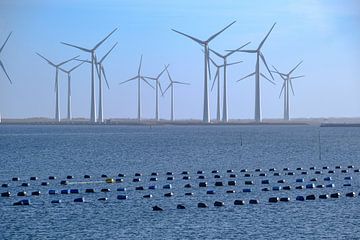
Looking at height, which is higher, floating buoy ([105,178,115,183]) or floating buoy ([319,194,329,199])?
floating buoy ([105,178,115,183])

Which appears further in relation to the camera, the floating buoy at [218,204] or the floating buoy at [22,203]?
the floating buoy at [22,203]

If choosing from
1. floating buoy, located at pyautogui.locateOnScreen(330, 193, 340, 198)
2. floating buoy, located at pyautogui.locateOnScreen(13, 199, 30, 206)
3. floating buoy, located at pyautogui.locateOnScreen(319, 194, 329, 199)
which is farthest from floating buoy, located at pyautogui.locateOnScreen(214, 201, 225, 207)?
floating buoy, located at pyautogui.locateOnScreen(13, 199, 30, 206)

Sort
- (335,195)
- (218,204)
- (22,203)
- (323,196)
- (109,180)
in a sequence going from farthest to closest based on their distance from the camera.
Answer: (109,180)
(335,195)
(323,196)
(22,203)
(218,204)

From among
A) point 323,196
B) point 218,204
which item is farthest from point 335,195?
point 218,204

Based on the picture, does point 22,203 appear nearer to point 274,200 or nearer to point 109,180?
point 274,200

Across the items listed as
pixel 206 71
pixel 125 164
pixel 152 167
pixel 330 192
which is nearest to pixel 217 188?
pixel 330 192

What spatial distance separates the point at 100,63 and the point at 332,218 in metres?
145

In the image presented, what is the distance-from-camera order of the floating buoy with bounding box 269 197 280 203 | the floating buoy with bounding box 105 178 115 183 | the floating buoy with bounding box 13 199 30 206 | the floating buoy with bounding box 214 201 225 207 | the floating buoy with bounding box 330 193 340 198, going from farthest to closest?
the floating buoy with bounding box 105 178 115 183
the floating buoy with bounding box 330 193 340 198
the floating buoy with bounding box 269 197 280 203
the floating buoy with bounding box 13 199 30 206
the floating buoy with bounding box 214 201 225 207

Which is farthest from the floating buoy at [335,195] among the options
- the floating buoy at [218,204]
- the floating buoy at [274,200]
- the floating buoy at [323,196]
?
the floating buoy at [218,204]

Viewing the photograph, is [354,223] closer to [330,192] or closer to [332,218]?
[332,218]

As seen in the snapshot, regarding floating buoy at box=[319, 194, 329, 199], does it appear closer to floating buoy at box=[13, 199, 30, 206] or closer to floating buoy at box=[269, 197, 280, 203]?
floating buoy at box=[269, 197, 280, 203]

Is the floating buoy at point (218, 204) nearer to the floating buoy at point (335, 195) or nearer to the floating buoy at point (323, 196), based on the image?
the floating buoy at point (323, 196)

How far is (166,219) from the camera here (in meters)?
45.6

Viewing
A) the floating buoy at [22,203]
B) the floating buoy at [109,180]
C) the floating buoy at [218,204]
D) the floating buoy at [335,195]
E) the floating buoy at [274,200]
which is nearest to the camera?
the floating buoy at [218,204]
